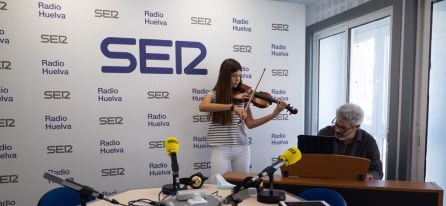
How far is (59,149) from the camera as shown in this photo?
267 cm

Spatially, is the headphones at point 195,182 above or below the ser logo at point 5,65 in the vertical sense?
below

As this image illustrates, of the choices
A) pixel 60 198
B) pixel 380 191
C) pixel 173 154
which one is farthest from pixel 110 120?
pixel 380 191

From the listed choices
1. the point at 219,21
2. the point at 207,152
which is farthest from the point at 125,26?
the point at 207,152

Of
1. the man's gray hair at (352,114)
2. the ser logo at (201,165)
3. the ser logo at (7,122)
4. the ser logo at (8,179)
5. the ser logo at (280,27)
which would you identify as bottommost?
the ser logo at (201,165)

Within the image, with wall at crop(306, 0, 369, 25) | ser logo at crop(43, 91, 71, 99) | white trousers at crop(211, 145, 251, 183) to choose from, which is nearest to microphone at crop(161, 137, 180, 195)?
white trousers at crop(211, 145, 251, 183)

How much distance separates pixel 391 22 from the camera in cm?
277

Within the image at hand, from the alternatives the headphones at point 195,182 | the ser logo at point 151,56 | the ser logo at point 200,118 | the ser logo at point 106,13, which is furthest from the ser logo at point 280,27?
the headphones at point 195,182

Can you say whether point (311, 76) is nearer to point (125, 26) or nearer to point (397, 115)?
point (397, 115)

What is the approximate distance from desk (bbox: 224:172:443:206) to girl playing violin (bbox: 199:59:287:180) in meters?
0.93

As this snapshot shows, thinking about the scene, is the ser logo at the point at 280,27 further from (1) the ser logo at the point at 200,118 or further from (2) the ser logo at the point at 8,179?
(2) the ser logo at the point at 8,179

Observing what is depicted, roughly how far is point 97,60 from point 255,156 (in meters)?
1.93

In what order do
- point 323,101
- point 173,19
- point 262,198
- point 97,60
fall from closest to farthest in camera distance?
1. point 262,198
2. point 97,60
3. point 173,19
4. point 323,101

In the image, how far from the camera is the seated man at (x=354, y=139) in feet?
7.11

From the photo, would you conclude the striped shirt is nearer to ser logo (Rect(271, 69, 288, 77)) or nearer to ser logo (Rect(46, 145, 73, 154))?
ser logo (Rect(271, 69, 288, 77))
